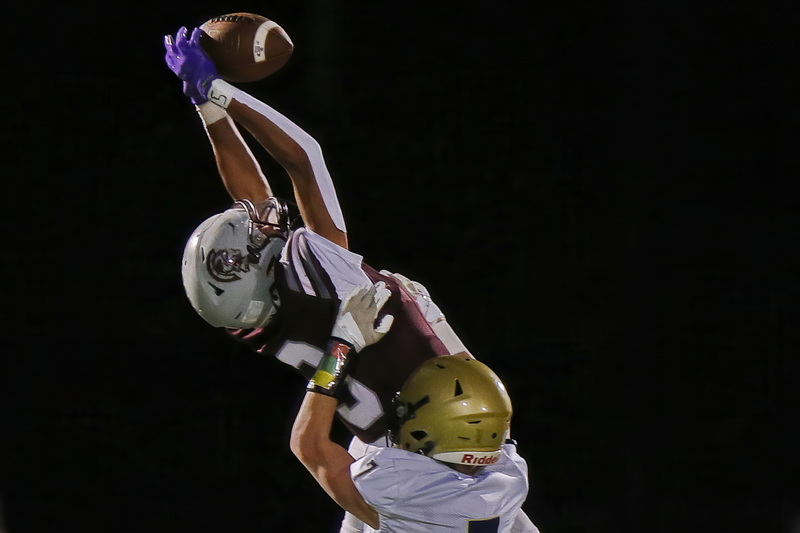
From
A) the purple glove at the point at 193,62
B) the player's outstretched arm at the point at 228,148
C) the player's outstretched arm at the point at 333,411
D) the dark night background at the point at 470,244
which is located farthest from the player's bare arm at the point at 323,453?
the dark night background at the point at 470,244

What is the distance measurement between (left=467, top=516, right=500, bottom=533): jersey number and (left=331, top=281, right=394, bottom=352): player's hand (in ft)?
1.33

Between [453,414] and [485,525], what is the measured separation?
236 millimetres

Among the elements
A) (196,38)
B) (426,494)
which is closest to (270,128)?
(196,38)

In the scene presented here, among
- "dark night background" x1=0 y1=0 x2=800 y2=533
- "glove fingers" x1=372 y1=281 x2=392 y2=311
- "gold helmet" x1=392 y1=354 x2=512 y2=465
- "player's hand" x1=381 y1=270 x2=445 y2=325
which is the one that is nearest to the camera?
"gold helmet" x1=392 y1=354 x2=512 y2=465

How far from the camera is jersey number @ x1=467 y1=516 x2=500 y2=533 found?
218 cm

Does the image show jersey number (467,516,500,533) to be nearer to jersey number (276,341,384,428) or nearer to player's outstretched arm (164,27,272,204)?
jersey number (276,341,384,428)

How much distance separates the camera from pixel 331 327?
8.07ft

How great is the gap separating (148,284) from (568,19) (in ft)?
5.46

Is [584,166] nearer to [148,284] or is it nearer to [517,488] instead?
[148,284]

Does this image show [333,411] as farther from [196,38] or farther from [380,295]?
[196,38]

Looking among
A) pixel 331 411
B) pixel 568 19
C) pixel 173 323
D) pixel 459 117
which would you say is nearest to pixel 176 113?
pixel 173 323

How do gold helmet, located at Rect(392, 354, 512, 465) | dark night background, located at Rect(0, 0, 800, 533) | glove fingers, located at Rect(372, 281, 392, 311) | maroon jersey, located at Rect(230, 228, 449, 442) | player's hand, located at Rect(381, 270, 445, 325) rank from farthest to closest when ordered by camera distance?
dark night background, located at Rect(0, 0, 800, 533)
player's hand, located at Rect(381, 270, 445, 325)
maroon jersey, located at Rect(230, 228, 449, 442)
glove fingers, located at Rect(372, 281, 392, 311)
gold helmet, located at Rect(392, 354, 512, 465)

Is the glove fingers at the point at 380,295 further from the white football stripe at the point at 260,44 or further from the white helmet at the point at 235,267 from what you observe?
the white football stripe at the point at 260,44

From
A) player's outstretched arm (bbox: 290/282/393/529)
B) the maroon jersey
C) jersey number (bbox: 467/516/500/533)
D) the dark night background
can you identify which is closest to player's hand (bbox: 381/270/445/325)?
the maroon jersey
